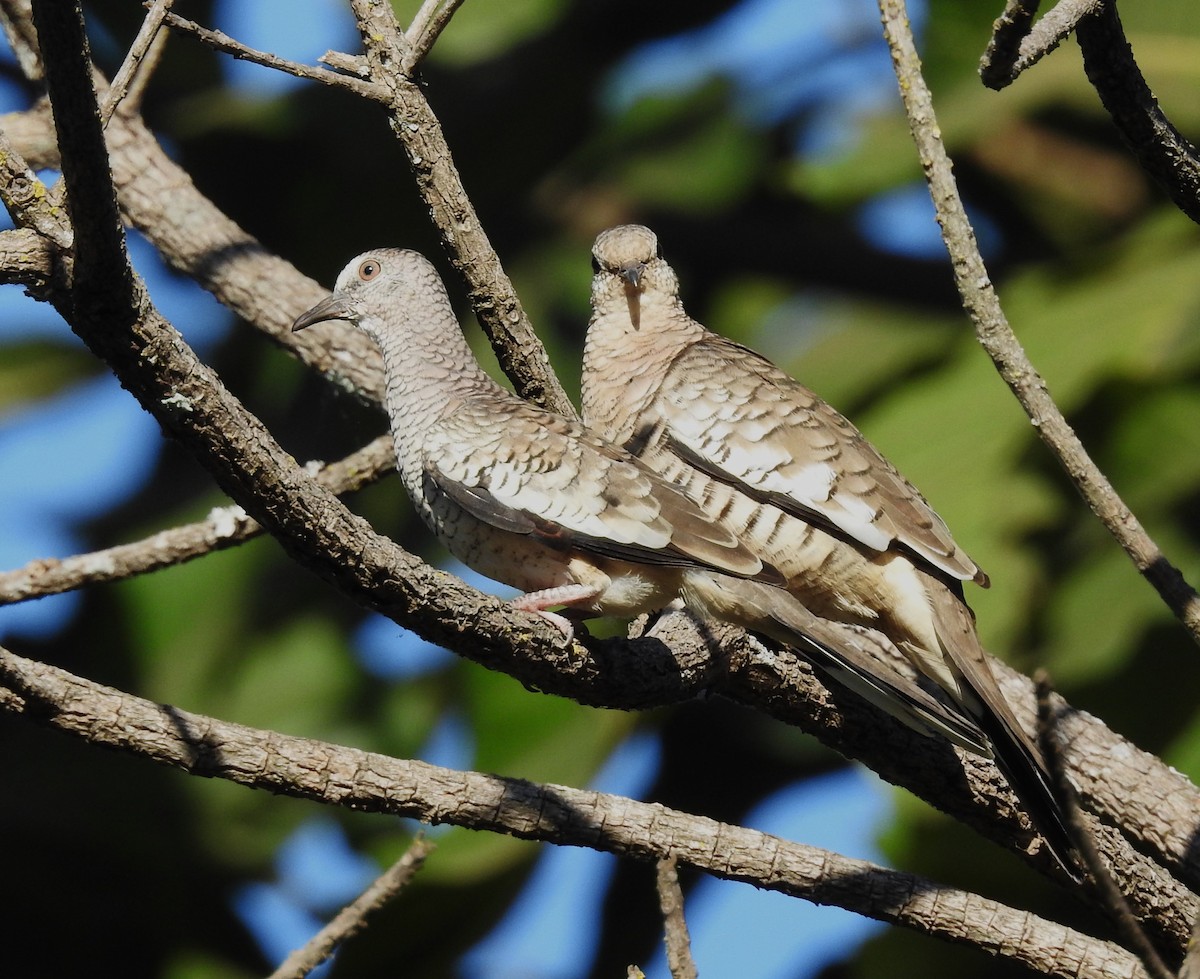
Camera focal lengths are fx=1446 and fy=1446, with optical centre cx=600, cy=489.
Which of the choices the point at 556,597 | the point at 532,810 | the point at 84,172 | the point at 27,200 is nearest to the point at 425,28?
the point at 556,597

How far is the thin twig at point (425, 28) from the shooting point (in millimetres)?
3506

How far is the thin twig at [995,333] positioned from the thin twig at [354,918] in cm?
168

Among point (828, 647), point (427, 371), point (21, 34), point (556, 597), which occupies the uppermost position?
point (21, 34)

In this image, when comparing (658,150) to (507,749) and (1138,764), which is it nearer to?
(507,749)

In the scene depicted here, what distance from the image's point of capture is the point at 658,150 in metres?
6.77

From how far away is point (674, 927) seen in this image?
282 centimetres

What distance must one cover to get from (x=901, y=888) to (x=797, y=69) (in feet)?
15.9

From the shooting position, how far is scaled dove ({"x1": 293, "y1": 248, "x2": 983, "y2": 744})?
330cm

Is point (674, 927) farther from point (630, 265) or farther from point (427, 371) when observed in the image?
point (630, 265)

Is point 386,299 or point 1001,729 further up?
point 386,299

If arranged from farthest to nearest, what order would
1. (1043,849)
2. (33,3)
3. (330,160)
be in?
1. (330,160)
2. (1043,849)
3. (33,3)

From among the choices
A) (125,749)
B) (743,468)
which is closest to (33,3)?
(125,749)

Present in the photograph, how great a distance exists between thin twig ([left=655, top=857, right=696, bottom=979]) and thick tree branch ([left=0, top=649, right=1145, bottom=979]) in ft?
0.39

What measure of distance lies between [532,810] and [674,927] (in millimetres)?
371
